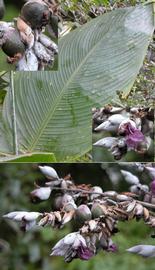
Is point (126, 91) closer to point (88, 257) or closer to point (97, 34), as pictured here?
point (97, 34)

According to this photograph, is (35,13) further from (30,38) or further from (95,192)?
(95,192)

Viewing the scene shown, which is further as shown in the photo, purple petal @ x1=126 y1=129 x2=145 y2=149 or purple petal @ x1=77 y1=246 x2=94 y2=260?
purple petal @ x1=126 y1=129 x2=145 y2=149

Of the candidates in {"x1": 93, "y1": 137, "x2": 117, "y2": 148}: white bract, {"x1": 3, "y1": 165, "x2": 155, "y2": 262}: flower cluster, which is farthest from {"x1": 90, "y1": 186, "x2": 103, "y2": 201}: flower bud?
{"x1": 93, "y1": 137, "x2": 117, "y2": 148}: white bract

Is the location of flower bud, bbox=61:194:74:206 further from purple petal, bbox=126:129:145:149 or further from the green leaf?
purple petal, bbox=126:129:145:149

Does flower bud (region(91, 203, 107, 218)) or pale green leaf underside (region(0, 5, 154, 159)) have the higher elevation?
pale green leaf underside (region(0, 5, 154, 159))

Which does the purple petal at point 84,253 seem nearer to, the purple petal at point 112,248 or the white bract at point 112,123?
the purple petal at point 112,248

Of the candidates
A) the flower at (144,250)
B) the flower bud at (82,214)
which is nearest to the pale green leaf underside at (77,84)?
the flower bud at (82,214)
